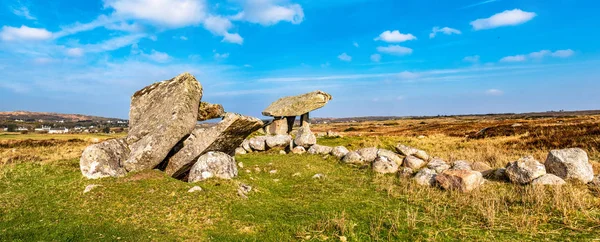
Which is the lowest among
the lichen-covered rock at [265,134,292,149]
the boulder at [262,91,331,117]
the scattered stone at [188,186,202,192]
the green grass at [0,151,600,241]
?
the green grass at [0,151,600,241]

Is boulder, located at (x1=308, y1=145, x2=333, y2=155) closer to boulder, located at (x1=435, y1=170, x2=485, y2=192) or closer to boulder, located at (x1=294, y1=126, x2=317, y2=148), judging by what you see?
boulder, located at (x1=294, y1=126, x2=317, y2=148)

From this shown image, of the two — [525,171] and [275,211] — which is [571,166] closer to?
[525,171]

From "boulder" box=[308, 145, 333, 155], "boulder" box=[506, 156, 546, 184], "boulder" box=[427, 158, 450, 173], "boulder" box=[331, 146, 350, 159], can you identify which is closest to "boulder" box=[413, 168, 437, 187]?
"boulder" box=[427, 158, 450, 173]

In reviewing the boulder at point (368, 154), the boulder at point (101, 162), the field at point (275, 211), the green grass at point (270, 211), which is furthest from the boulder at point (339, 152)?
the boulder at point (101, 162)

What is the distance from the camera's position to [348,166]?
17031 mm

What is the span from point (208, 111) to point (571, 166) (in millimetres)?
14445

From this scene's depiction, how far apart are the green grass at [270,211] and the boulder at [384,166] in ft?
11.8

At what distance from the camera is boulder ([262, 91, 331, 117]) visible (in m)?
28.8

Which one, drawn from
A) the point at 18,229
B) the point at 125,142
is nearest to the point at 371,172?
the point at 125,142

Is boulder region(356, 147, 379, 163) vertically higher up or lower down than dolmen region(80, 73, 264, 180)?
lower down

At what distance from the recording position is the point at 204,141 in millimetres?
12672

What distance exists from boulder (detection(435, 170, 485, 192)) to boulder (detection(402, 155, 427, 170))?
4.25 meters

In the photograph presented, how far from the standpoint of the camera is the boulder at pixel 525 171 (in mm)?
11766

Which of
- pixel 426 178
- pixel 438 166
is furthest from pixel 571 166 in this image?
pixel 426 178
